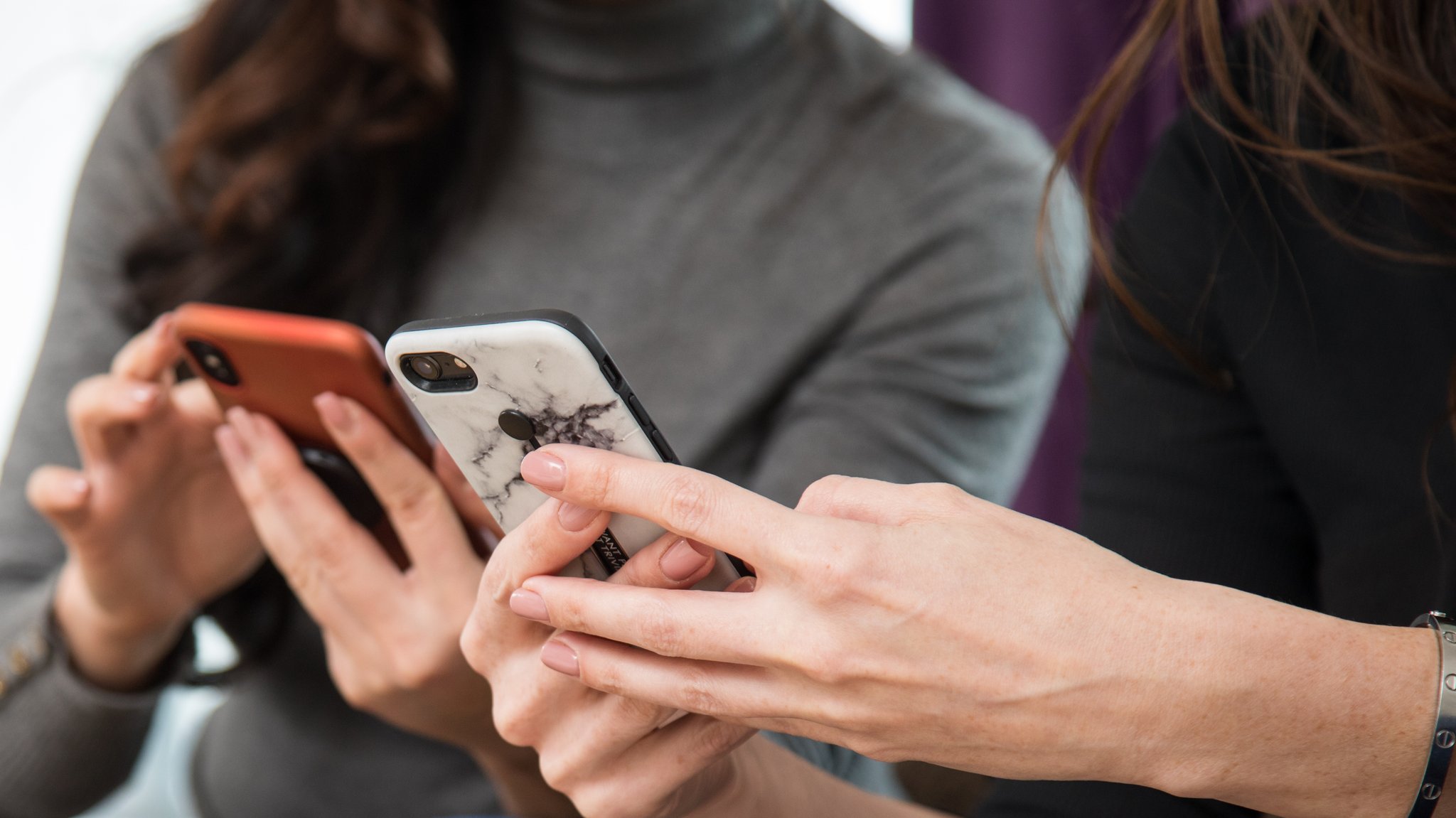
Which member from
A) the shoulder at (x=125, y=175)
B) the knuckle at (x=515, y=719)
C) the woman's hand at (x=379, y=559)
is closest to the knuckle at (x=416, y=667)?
the woman's hand at (x=379, y=559)

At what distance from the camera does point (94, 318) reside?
94cm

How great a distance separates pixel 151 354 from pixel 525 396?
38 cm

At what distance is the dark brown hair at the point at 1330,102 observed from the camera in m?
0.59

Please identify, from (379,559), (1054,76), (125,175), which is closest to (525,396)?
(379,559)

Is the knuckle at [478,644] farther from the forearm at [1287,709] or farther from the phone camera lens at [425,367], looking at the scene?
the forearm at [1287,709]

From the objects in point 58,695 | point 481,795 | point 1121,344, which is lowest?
point 481,795

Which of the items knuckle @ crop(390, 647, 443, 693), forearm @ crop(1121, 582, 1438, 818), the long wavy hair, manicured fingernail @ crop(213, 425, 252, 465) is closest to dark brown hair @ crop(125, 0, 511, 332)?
the long wavy hair

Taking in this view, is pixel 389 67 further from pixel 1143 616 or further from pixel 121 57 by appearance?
pixel 1143 616

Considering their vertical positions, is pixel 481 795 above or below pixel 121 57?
below

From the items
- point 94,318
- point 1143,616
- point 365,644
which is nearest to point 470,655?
point 365,644

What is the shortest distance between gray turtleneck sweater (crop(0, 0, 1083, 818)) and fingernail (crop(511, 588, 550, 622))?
1.18 feet

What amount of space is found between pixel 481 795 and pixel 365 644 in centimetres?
29

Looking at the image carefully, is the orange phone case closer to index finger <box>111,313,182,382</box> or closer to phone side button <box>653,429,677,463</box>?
index finger <box>111,313,182,382</box>

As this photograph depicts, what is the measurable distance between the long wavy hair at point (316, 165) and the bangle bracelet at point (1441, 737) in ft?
2.57
